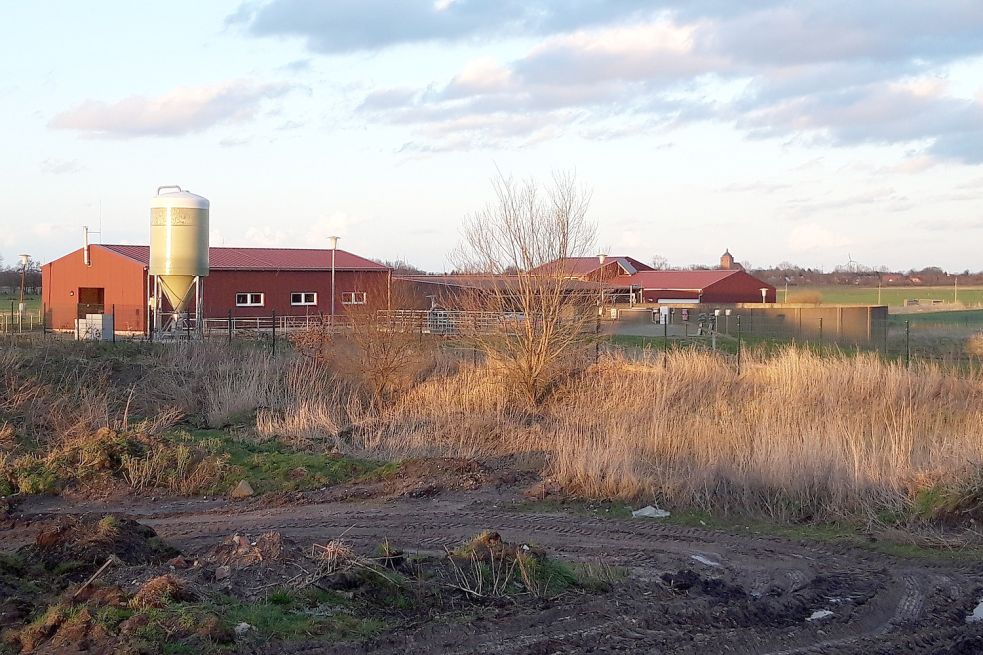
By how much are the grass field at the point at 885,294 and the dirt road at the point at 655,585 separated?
82430 mm

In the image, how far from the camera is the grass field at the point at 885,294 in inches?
3625

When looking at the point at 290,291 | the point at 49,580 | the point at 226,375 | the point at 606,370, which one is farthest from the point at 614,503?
the point at 290,291

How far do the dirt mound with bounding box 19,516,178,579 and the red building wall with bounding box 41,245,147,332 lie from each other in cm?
3619

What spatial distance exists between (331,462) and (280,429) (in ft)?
10.2

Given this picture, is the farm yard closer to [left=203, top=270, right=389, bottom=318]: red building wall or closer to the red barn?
[left=203, top=270, right=389, bottom=318]: red building wall

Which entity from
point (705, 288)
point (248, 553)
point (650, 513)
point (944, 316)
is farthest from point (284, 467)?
point (705, 288)

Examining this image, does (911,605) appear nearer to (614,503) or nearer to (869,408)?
(614,503)

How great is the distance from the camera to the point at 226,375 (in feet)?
70.7

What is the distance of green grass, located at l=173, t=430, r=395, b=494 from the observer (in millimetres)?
13594

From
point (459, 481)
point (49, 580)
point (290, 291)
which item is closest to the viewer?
point (49, 580)

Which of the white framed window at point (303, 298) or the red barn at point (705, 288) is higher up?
the red barn at point (705, 288)

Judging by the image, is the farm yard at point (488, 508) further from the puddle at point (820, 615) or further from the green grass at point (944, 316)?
the green grass at point (944, 316)

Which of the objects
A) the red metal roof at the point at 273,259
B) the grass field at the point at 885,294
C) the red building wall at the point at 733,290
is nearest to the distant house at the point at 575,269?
the red metal roof at the point at 273,259

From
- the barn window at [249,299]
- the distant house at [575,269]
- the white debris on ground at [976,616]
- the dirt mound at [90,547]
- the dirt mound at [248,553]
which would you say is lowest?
the white debris on ground at [976,616]
